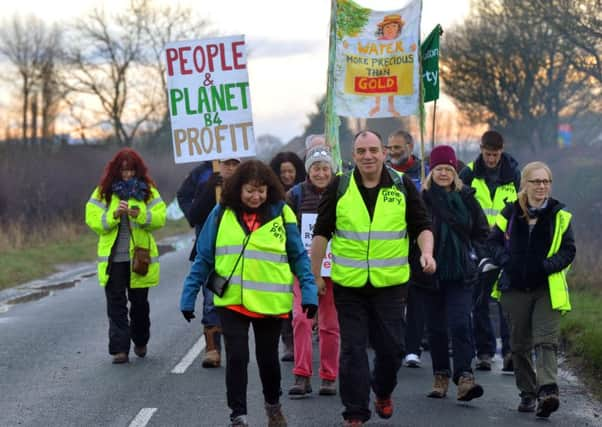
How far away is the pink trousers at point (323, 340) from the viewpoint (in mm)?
8594

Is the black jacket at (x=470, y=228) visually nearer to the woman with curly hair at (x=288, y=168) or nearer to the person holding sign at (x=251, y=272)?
the person holding sign at (x=251, y=272)

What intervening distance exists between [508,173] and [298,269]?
355 centimetres

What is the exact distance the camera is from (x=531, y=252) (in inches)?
318

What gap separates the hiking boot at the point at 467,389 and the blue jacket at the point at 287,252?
1688mm

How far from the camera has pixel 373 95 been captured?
1086 cm

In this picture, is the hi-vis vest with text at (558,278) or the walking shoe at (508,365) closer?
the hi-vis vest with text at (558,278)

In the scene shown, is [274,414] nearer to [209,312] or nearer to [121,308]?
[209,312]

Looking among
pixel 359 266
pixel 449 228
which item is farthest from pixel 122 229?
pixel 359 266

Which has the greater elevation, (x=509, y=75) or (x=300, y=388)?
(x=509, y=75)

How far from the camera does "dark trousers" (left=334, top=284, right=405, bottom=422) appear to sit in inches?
281

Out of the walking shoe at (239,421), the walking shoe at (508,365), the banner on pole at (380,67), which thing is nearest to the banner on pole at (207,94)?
the banner on pole at (380,67)

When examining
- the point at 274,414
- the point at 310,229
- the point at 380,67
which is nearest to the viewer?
the point at 274,414

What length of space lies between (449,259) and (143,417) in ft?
8.43

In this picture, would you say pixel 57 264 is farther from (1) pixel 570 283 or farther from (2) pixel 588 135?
(2) pixel 588 135
